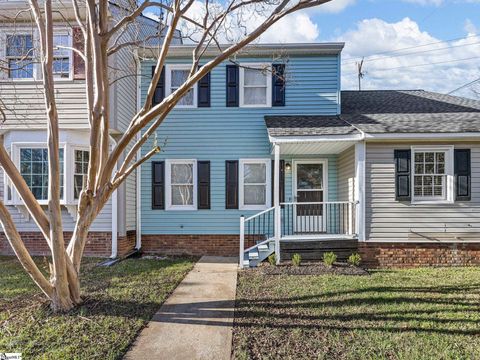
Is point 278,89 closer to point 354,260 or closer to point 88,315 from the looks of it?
point 354,260

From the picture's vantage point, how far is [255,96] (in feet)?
33.4

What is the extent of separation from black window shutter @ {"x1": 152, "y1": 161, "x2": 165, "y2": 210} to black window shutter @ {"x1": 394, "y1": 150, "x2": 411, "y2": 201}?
19.7 feet

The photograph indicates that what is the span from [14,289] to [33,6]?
451 cm

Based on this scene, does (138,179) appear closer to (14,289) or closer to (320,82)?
(14,289)

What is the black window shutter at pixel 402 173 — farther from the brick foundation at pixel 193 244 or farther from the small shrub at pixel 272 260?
the brick foundation at pixel 193 244

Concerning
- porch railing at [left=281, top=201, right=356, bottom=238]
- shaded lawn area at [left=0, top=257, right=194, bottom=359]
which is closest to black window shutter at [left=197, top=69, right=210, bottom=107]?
porch railing at [left=281, top=201, right=356, bottom=238]

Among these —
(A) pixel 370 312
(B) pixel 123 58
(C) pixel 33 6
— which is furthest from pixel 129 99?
(A) pixel 370 312

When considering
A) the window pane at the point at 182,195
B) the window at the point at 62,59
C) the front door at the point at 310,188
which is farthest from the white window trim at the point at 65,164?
the front door at the point at 310,188

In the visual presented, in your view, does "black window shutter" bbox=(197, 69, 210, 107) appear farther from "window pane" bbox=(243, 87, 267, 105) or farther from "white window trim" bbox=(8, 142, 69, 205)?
"white window trim" bbox=(8, 142, 69, 205)

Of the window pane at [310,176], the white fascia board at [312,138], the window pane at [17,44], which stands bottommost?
the window pane at [310,176]

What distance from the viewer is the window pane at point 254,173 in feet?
33.1

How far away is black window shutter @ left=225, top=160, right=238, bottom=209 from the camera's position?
32.9 ft

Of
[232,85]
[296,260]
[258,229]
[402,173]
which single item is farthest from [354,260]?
[232,85]

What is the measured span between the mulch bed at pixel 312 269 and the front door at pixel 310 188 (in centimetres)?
220
